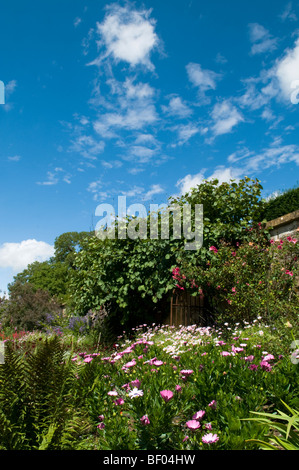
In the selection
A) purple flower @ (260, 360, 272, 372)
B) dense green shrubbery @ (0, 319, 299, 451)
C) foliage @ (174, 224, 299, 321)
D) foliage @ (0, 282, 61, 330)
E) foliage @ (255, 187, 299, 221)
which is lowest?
foliage @ (0, 282, 61, 330)

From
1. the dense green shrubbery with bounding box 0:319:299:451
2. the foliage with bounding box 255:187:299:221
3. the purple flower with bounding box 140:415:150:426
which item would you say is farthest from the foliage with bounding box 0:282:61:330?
the purple flower with bounding box 140:415:150:426

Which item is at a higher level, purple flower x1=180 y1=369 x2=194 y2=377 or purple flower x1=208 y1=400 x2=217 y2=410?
purple flower x1=180 y1=369 x2=194 y2=377

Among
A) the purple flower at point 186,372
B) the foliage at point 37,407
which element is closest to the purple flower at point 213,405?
the purple flower at point 186,372

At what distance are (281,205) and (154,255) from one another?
2.97m

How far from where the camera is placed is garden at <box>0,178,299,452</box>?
191 cm

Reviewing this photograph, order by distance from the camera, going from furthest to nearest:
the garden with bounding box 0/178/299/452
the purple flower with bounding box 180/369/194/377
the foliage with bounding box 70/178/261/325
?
the foliage with bounding box 70/178/261/325 < the purple flower with bounding box 180/369/194/377 < the garden with bounding box 0/178/299/452

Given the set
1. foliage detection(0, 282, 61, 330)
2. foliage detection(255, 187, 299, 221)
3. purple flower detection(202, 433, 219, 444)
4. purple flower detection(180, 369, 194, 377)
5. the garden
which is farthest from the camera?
foliage detection(0, 282, 61, 330)

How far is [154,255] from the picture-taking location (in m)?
7.65

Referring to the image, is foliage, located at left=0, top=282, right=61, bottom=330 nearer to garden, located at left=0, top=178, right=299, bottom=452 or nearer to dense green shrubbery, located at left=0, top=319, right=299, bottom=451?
garden, located at left=0, top=178, right=299, bottom=452

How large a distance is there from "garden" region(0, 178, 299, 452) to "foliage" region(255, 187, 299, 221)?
182 mm

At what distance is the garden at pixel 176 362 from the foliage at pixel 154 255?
0.10 feet

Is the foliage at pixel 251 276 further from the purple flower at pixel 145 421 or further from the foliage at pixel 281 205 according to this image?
the purple flower at pixel 145 421

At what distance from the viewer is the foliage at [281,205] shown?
687 centimetres
